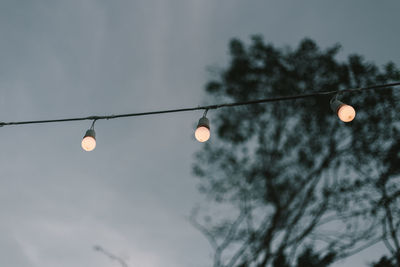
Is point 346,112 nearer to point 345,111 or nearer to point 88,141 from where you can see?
point 345,111

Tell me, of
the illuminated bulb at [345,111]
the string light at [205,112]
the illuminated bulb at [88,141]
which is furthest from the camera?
the illuminated bulb at [88,141]

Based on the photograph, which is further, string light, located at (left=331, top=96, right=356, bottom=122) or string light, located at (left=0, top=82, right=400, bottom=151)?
string light, located at (left=331, top=96, right=356, bottom=122)

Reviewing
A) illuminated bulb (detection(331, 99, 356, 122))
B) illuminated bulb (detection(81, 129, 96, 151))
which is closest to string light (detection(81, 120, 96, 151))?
illuminated bulb (detection(81, 129, 96, 151))

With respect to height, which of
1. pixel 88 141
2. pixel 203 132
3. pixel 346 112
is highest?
pixel 88 141

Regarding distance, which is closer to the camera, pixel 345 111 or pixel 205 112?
pixel 345 111

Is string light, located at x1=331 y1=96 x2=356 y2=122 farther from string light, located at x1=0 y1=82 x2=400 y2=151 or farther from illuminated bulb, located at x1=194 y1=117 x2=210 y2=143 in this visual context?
illuminated bulb, located at x1=194 y1=117 x2=210 y2=143

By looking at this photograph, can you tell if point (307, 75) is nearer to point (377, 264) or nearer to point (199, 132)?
point (377, 264)

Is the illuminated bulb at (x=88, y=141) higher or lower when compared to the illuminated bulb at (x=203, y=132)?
higher

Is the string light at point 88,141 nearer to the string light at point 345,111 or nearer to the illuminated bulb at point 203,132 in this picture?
the illuminated bulb at point 203,132

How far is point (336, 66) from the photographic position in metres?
9.32

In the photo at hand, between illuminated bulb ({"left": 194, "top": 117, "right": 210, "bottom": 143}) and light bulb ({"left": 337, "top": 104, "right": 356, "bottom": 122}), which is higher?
illuminated bulb ({"left": 194, "top": 117, "right": 210, "bottom": 143})

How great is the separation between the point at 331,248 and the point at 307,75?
5437 mm

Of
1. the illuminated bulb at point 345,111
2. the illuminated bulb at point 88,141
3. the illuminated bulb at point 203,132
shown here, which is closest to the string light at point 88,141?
the illuminated bulb at point 88,141

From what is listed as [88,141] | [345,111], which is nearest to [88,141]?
[88,141]
